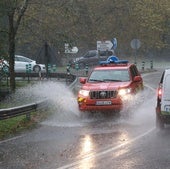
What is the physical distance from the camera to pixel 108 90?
17.2 m

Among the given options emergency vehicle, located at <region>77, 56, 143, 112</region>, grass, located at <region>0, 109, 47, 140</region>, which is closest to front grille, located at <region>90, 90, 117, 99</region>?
emergency vehicle, located at <region>77, 56, 143, 112</region>

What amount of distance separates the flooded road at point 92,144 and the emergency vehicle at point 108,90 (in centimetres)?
41

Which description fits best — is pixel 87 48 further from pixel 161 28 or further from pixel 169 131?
pixel 169 131

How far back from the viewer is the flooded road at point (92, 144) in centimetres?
986

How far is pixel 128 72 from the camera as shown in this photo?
742 inches

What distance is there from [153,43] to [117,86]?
174ft

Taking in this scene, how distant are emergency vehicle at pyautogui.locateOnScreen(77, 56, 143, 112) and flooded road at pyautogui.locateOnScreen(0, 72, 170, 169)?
406mm

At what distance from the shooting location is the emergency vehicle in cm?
1708

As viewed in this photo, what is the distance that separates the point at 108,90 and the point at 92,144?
534cm

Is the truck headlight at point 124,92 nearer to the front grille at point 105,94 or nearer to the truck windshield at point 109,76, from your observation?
the front grille at point 105,94

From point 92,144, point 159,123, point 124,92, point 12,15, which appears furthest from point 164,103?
point 12,15

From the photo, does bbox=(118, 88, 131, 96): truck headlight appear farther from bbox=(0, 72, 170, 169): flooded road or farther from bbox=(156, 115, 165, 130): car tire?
bbox=(156, 115, 165, 130): car tire

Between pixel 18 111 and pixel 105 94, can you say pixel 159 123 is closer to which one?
pixel 105 94

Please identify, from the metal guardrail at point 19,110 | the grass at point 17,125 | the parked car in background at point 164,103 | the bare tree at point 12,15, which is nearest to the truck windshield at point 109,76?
the metal guardrail at point 19,110
